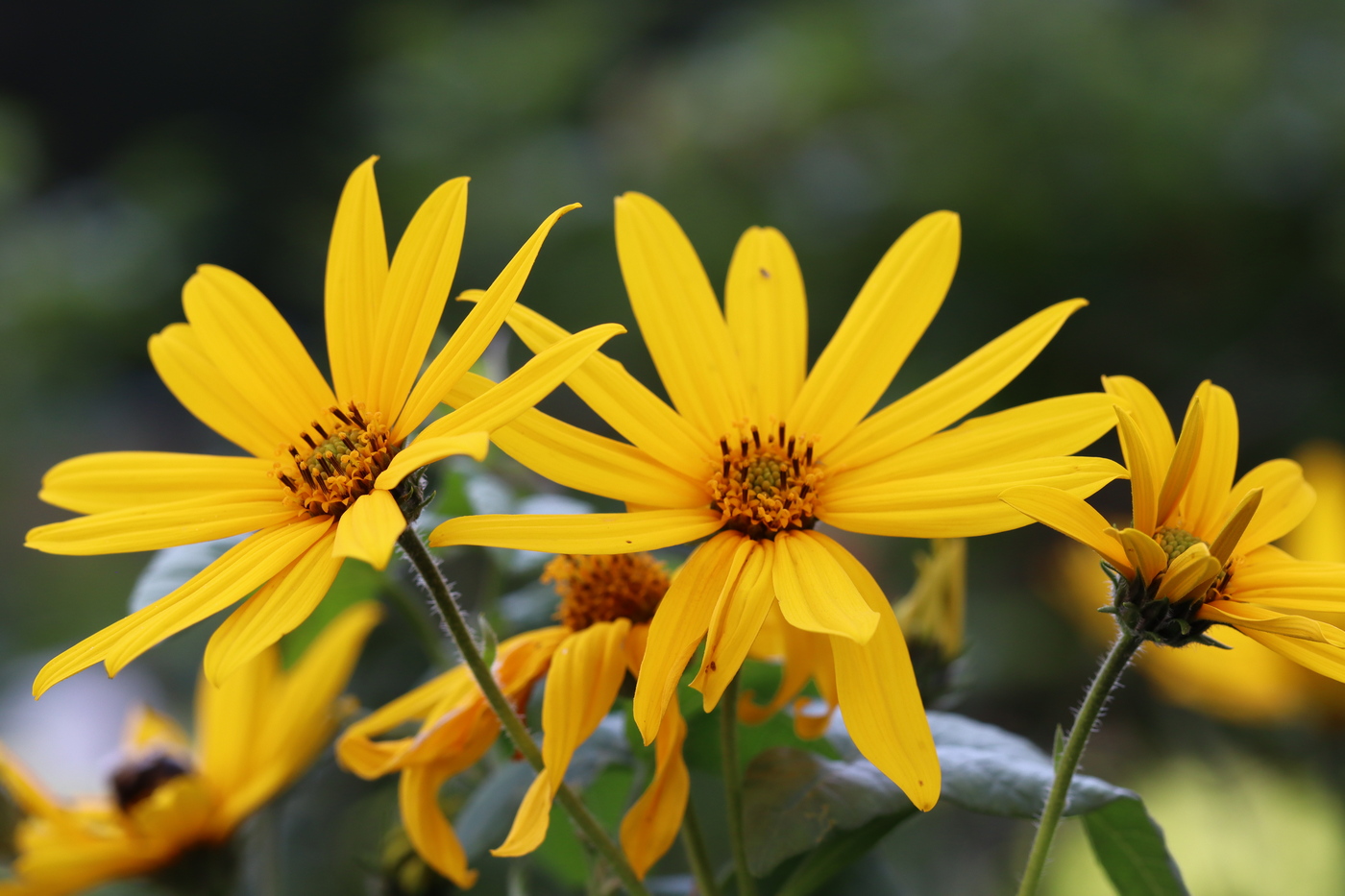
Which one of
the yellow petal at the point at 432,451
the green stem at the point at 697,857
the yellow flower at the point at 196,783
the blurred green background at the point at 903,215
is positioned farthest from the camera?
the blurred green background at the point at 903,215

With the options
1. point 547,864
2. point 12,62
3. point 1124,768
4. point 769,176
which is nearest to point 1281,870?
point 1124,768

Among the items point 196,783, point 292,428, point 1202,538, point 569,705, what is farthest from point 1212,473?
point 196,783

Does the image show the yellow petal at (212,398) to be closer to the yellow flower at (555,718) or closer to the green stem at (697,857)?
the yellow flower at (555,718)

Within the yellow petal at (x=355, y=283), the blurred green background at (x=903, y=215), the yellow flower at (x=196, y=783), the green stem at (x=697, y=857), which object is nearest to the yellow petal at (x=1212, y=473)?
the green stem at (x=697, y=857)

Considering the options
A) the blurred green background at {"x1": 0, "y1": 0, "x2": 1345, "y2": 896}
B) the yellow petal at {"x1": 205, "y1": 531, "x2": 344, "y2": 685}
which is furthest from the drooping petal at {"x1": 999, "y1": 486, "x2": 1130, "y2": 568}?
the blurred green background at {"x1": 0, "y1": 0, "x2": 1345, "y2": 896}

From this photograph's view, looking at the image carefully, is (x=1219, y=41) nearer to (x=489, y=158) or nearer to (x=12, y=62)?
(x=489, y=158)

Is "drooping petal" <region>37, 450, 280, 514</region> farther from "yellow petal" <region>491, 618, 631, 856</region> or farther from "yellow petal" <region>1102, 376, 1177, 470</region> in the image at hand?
"yellow petal" <region>1102, 376, 1177, 470</region>

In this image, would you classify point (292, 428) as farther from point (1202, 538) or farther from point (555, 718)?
point (1202, 538)
